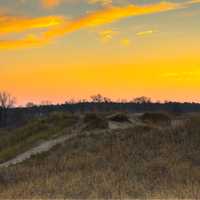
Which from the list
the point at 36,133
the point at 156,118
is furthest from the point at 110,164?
the point at 36,133

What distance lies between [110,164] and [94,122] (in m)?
13.3

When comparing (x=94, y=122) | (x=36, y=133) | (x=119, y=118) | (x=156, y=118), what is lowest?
(x=36, y=133)

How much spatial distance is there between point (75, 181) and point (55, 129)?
19.5m

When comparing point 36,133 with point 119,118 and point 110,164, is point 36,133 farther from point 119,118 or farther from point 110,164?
point 110,164

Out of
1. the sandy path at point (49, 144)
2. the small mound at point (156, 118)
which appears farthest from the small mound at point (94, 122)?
the small mound at point (156, 118)

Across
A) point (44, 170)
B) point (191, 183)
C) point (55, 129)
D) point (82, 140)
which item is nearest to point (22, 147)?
point (55, 129)

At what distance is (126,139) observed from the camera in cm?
3092

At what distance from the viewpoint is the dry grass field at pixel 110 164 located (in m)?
18.9

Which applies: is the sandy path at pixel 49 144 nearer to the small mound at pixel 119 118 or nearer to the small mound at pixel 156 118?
the small mound at pixel 119 118

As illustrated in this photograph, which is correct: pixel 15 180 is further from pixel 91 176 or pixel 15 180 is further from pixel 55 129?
pixel 55 129

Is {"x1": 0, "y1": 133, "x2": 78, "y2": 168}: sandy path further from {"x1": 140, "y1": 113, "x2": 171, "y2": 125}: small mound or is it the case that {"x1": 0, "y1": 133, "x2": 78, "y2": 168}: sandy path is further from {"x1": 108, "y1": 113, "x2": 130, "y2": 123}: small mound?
{"x1": 140, "y1": 113, "x2": 171, "y2": 125}: small mound

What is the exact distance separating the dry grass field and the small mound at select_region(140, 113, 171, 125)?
39 cm

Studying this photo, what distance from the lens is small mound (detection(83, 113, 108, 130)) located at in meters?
37.1

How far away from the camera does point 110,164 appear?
24.9 m
